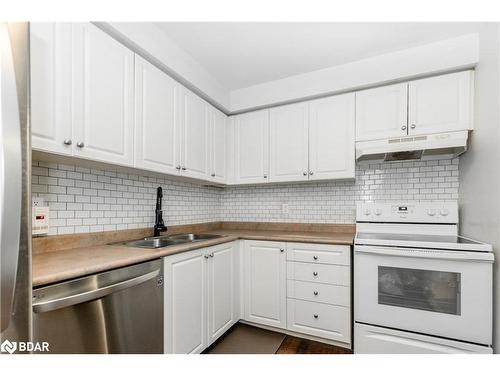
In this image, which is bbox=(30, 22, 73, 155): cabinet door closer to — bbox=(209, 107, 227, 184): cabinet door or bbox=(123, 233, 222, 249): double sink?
bbox=(123, 233, 222, 249): double sink

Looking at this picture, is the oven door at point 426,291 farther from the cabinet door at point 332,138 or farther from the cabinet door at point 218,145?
the cabinet door at point 218,145

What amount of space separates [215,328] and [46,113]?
5.84ft

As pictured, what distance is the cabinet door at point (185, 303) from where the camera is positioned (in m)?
1.53

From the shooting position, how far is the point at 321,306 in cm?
201

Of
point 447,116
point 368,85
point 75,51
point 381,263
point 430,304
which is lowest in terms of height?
point 430,304

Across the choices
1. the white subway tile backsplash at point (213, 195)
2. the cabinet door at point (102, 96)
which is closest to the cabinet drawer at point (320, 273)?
the white subway tile backsplash at point (213, 195)

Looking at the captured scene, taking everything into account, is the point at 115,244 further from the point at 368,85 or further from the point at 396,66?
the point at 396,66

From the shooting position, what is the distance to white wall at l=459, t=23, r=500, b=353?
1524 millimetres

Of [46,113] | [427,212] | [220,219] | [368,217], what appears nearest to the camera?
[46,113]

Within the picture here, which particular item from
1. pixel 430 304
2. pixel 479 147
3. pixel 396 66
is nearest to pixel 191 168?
pixel 396 66

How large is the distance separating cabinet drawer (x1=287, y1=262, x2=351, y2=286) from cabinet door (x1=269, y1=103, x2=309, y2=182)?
0.81 m

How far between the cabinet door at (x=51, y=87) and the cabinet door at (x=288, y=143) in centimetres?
172

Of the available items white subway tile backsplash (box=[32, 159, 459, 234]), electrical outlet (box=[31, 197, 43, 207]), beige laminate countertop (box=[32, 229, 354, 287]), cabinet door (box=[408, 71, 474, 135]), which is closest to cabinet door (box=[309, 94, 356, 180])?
white subway tile backsplash (box=[32, 159, 459, 234])

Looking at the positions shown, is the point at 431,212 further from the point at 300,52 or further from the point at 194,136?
the point at 194,136
